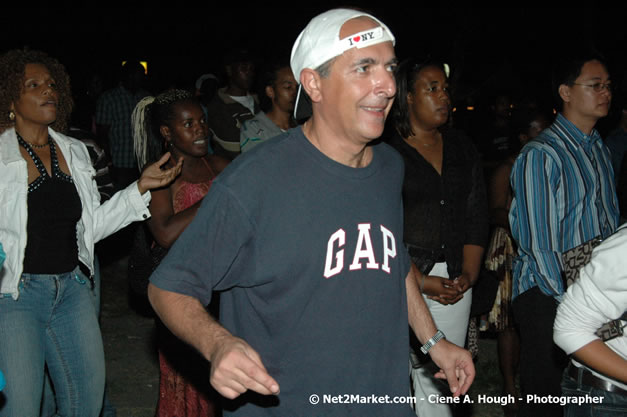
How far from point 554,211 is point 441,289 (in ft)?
2.86

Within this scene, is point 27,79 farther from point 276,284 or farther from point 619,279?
point 619,279

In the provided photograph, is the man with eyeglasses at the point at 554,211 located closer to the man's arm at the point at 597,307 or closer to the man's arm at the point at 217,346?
the man's arm at the point at 597,307

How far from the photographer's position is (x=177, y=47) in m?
24.0

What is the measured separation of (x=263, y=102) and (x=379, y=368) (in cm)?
387

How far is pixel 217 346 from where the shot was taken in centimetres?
208

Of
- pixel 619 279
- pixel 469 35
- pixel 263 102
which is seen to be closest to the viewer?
pixel 619 279

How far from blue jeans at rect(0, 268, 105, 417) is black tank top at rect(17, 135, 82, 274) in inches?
2.9

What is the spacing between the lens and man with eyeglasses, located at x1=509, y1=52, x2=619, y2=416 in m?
3.96

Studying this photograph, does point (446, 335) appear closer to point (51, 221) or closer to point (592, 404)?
point (592, 404)

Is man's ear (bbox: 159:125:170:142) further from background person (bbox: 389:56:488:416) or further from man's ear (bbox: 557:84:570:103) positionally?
man's ear (bbox: 557:84:570:103)

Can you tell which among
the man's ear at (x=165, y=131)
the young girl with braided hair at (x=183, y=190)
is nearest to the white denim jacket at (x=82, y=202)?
the young girl with braided hair at (x=183, y=190)

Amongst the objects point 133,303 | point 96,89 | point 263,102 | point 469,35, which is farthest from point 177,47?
point 263,102

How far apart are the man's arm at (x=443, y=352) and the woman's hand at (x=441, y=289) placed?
4.28 feet

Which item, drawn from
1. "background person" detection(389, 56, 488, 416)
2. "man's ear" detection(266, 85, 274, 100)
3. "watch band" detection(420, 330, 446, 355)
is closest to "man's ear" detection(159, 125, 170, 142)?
"man's ear" detection(266, 85, 274, 100)
